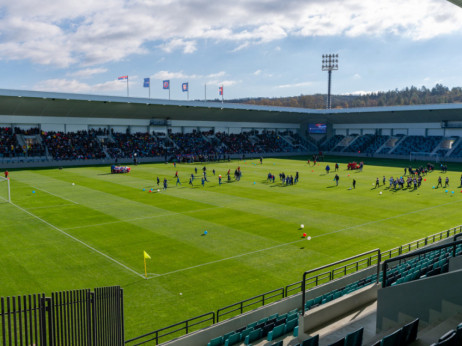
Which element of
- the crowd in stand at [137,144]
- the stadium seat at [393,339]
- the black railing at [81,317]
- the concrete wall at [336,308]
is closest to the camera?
the stadium seat at [393,339]

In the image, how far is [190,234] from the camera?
2256 centimetres

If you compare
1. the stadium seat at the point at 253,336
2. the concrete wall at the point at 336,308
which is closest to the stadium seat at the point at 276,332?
the stadium seat at the point at 253,336

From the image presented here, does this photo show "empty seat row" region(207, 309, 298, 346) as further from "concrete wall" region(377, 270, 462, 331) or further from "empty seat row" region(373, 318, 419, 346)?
"empty seat row" region(373, 318, 419, 346)

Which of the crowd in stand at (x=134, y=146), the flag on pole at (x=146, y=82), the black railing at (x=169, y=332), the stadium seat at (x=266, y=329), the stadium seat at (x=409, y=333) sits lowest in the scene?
the black railing at (x=169, y=332)

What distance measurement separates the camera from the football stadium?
330 inches

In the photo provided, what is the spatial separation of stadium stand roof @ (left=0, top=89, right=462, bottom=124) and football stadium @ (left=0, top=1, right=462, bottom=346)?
499 mm

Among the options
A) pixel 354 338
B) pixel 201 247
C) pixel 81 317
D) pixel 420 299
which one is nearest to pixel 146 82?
pixel 201 247

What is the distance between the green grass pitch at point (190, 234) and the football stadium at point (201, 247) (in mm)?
108

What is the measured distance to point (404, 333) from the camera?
720 centimetres

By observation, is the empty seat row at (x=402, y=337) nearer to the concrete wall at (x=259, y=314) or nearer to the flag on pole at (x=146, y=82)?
the concrete wall at (x=259, y=314)

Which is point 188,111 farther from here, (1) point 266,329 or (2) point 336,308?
(2) point 336,308

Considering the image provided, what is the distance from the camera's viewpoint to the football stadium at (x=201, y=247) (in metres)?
8.38

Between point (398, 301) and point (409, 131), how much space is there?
266ft

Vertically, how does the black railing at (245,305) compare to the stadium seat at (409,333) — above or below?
below
